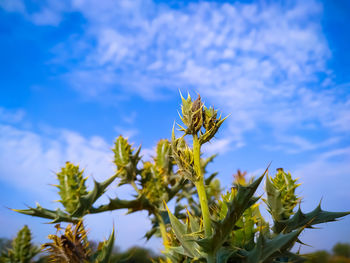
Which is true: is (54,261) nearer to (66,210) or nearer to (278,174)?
(66,210)

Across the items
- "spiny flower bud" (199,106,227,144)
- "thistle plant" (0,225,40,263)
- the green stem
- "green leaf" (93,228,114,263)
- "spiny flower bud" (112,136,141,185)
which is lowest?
the green stem

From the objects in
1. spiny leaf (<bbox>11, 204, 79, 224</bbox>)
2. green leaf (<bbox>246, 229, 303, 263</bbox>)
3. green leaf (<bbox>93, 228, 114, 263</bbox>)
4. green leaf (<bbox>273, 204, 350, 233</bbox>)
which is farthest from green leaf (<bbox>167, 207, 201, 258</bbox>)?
spiny leaf (<bbox>11, 204, 79, 224</bbox>)

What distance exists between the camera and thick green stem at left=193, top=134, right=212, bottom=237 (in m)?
1.76

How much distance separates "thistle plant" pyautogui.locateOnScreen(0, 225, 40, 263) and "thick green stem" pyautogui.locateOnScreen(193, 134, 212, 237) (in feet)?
20.4

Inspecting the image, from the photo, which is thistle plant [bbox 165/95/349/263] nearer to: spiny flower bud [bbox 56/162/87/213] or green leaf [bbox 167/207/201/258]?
green leaf [bbox 167/207/201/258]

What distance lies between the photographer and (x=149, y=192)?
4094mm

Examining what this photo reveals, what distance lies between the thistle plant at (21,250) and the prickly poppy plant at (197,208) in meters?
3.68

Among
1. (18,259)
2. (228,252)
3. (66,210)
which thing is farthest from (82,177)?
(18,259)

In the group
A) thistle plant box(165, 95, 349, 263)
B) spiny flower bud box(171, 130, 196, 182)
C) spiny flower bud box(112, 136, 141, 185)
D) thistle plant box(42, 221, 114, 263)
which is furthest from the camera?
spiny flower bud box(112, 136, 141, 185)

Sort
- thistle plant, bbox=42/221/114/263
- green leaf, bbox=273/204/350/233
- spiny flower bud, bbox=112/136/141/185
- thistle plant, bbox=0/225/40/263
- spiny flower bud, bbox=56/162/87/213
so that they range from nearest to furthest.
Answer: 1. green leaf, bbox=273/204/350/233
2. thistle plant, bbox=42/221/114/263
3. spiny flower bud, bbox=56/162/87/213
4. spiny flower bud, bbox=112/136/141/185
5. thistle plant, bbox=0/225/40/263

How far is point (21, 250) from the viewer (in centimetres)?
639

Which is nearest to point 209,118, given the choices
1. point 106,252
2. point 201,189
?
point 201,189

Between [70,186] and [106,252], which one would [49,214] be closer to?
[70,186]

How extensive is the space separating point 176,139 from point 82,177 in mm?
2526
